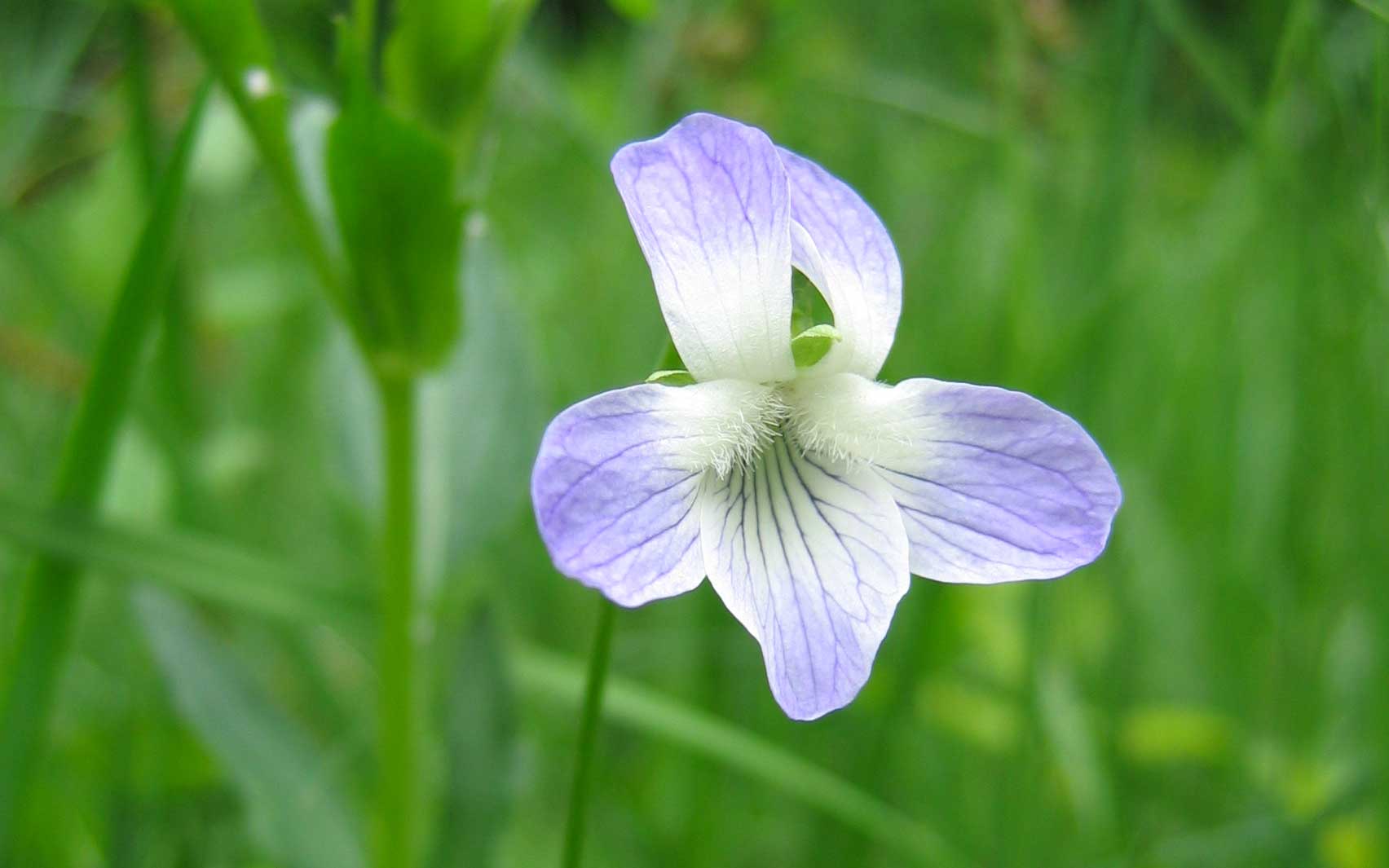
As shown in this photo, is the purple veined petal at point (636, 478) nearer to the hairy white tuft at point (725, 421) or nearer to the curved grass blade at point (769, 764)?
the hairy white tuft at point (725, 421)

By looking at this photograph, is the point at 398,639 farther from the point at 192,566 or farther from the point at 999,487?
the point at 999,487

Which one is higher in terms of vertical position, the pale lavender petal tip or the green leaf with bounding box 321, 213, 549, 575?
the green leaf with bounding box 321, 213, 549, 575

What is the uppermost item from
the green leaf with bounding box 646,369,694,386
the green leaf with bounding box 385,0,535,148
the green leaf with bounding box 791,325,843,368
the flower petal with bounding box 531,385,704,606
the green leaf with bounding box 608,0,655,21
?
the green leaf with bounding box 608,0,655,21

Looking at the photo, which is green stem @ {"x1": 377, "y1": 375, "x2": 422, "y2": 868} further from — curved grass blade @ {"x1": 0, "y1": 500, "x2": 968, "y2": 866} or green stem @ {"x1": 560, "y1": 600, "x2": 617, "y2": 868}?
green stem @ {"x1": 560, "y1": 600, "x2": 617, "y2": 868}

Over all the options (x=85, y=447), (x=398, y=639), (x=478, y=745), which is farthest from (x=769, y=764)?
(x=85, y=447)

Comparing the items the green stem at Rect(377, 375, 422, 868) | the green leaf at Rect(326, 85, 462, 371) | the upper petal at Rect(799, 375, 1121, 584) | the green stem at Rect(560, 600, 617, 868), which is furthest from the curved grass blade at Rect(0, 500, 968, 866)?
the upper petal at Rect(799, 375, 1121, 584)

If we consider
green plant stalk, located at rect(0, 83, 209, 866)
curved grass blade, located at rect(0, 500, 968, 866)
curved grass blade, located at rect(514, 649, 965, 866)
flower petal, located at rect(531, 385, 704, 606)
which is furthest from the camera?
curved grass blade, located at rect(514, 649, 965, 866)

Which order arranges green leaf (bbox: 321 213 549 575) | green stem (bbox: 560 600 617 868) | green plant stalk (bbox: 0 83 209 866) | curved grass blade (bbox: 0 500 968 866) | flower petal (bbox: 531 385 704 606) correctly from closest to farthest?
1. flower petal (bbox: 531 385 704 606)
2. green stem (bbox: 560 600 617 868)
3. green plant stalk (bbox: 0 83 209 866)
4. curved grass blade (bbox: 0 500 968 866)
5. green leaf (bbox: 321 213 549 575)

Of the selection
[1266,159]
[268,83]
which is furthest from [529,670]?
[1266,159]
